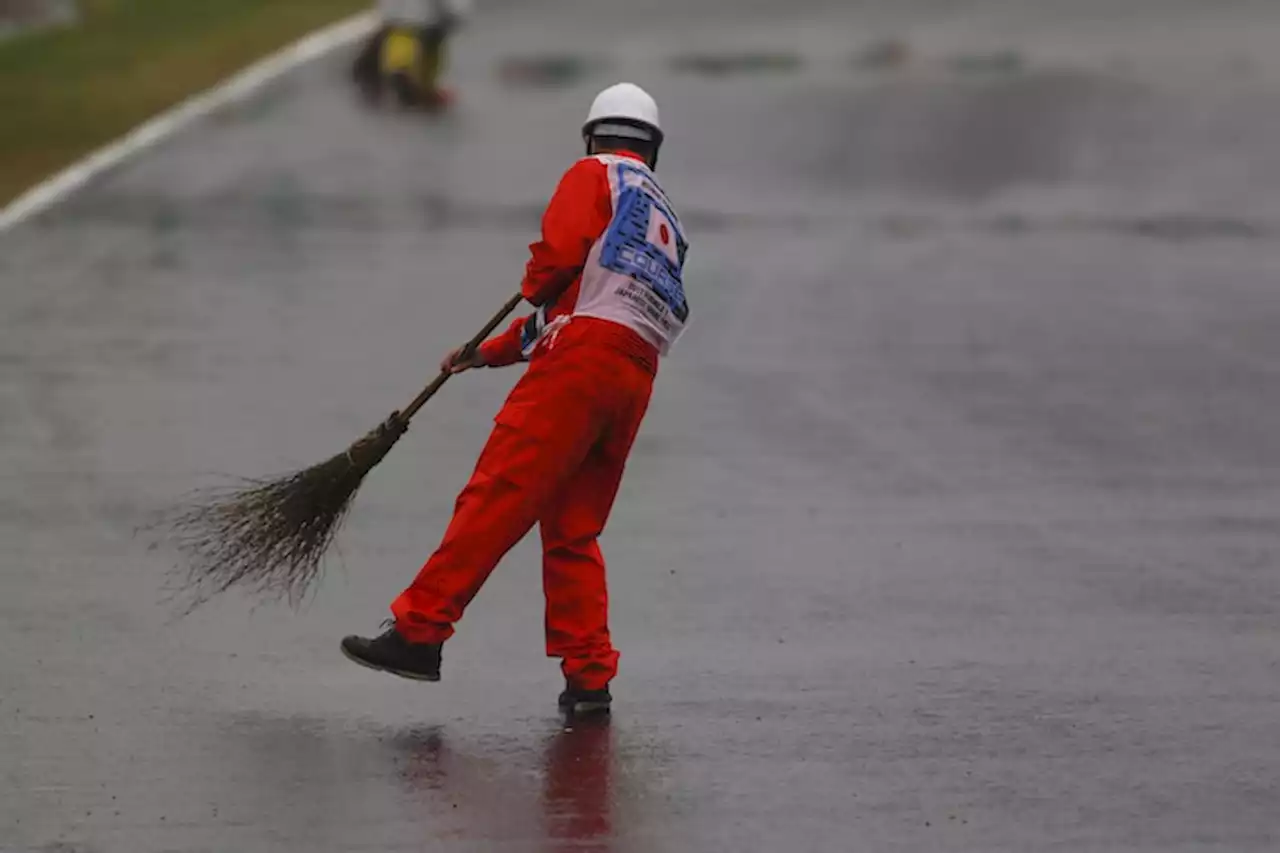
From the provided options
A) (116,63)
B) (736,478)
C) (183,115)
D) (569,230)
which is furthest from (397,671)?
(116,63)

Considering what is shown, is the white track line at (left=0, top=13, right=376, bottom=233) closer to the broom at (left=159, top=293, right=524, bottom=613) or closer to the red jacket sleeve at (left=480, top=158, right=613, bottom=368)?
the broom at (left=159, top=293, right=524, bottom=613)

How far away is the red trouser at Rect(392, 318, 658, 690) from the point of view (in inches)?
293

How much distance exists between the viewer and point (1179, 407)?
39.3 feet

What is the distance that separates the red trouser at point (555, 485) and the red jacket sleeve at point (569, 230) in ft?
0.42

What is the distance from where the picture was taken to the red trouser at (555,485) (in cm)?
744

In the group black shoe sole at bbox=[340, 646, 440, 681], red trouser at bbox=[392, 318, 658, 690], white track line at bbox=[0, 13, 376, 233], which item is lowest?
black shoe sole at bbox=[340, 646, 440, 681]

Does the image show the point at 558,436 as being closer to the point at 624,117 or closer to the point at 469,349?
the point at 469,349

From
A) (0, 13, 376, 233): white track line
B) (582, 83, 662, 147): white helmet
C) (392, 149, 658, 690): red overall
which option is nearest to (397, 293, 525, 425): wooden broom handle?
(392, 149, 658, 690): red overall

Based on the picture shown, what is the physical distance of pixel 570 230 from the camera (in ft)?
24.4

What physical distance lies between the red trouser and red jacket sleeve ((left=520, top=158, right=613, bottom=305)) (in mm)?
129

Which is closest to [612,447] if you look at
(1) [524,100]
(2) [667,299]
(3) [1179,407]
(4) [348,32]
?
(2) [667,299]

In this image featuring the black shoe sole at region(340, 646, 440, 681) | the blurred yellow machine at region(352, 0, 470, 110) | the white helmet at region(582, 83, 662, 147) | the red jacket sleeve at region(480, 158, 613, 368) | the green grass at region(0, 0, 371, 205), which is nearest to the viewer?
the red jacket sleeve at region(480, 158, 613, 368)

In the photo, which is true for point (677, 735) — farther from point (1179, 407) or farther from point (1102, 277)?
point (1102, 277)

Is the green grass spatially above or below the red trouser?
above
